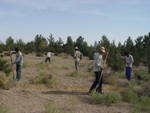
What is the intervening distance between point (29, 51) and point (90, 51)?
9.85 metres

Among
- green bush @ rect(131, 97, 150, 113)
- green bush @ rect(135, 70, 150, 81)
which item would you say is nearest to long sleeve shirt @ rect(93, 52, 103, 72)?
green bush @ rect(131, 97, 150, 113)

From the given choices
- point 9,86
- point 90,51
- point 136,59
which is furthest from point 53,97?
point 90,51

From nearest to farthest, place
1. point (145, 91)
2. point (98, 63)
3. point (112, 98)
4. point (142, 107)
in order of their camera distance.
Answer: point (142, 107), point (112, 98), point (98, 63), point (145, 91)

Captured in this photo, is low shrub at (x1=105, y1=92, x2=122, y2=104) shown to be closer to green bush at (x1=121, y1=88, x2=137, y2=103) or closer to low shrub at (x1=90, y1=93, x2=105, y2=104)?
low shrub at (x1=90, y1=93, x2=105, y2=104)

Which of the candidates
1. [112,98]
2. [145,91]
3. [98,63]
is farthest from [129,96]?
[145,91]

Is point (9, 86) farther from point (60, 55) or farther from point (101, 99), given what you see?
point (60, 55)

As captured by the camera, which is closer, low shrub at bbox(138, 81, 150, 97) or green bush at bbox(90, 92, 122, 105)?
green bush at bbox(90, 92, 122, 105)

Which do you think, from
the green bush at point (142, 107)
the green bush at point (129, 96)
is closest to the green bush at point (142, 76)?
the green bush at point (129, 96)

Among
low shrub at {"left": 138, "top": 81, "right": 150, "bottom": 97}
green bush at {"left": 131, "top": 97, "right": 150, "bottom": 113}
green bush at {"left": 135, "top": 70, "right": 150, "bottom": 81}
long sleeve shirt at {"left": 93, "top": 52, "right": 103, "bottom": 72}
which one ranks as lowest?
green bush at {"left": 131, "top": 97, "right": 150, "bottom": 113}

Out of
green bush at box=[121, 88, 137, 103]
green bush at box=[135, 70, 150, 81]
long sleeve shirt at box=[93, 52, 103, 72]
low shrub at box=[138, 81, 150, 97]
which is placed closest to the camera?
green bush at box=[121, 88, 137, 103]

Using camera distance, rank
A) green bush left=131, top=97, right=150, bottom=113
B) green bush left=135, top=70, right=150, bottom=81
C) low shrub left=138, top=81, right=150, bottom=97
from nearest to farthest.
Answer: green bush left=131, top=97, right=150, bottom=113
low shrub left=138, top=81, right=150, bottom=97
green bush left=135, top=70, right=150, bottom=81

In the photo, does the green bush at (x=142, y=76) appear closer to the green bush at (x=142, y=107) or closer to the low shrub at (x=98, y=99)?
the low shrub at (x=98, y=99)

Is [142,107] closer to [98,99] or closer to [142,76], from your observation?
[98,99]

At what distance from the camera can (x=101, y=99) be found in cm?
1179
